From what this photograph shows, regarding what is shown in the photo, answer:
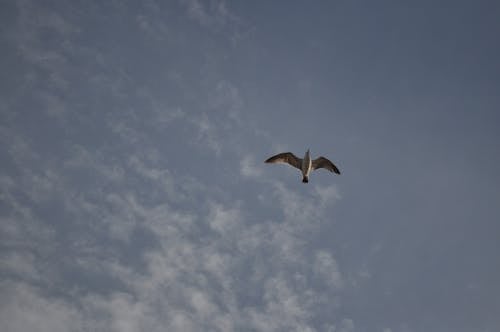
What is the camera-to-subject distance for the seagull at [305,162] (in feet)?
117

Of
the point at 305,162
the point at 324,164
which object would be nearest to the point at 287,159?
the point at 305,162

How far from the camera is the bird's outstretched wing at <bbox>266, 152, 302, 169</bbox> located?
35.9m

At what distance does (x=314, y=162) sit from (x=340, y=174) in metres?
2.90

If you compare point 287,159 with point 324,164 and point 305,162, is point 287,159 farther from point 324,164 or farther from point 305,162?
point 324,164

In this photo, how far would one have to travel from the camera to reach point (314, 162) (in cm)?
3697

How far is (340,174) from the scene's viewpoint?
36875mm

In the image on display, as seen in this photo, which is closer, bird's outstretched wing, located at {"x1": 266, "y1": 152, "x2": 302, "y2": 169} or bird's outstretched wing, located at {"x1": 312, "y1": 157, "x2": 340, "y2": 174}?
→ bird's outstretched wing, located at {"x1": 266, "y1": 152, "x2": 302, "y2": 169}

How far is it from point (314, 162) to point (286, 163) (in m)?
2.97

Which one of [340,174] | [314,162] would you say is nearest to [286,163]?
[314,162]

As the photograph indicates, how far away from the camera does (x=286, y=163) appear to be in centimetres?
3641

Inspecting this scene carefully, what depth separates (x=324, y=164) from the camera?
122ft

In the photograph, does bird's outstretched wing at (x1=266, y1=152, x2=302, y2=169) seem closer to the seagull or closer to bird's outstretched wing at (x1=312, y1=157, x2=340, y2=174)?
the seagull

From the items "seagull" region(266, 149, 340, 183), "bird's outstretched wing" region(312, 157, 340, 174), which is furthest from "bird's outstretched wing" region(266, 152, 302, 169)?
"bird's outstretched wing" region(312, 157, 340, 174)

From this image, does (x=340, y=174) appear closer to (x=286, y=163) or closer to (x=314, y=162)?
(x=314, y=162)
